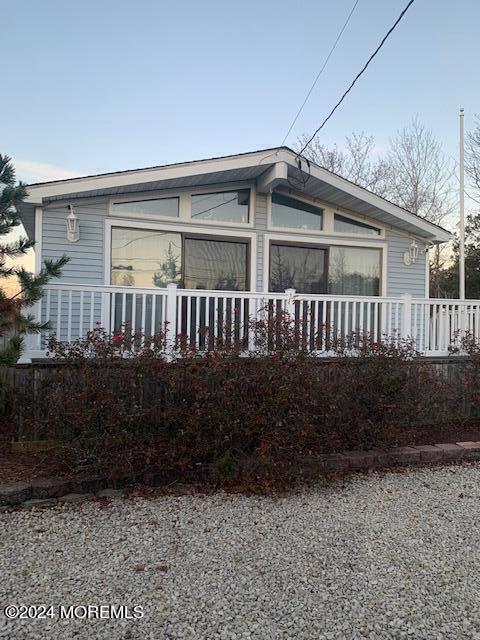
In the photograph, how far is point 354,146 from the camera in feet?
69.4

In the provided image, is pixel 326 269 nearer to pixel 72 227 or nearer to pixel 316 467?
pixel 72 227

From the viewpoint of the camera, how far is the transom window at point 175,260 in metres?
6.60

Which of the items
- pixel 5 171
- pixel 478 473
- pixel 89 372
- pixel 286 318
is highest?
pixel 5 171

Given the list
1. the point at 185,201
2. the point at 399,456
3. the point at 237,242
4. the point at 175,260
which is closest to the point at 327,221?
the point at 237,242

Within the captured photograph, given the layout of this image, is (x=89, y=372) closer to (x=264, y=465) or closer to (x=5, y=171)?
(x=264, y=465)

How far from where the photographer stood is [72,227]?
619cm

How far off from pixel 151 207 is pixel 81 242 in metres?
1.20

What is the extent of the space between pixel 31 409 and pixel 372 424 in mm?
3301

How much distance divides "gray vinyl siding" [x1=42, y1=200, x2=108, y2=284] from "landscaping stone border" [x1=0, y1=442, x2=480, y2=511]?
3.56m

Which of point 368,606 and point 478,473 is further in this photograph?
point 478,473

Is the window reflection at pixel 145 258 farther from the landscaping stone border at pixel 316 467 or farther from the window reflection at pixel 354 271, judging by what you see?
the landscaping stone border at pixel 316 467

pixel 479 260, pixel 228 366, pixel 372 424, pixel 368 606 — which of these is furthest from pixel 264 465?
pixel 479 260

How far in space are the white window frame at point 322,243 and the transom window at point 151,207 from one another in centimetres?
160

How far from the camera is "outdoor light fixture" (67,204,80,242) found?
615cm
